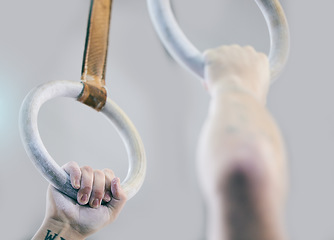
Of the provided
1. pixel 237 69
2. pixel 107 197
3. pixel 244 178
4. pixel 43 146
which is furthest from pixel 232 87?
pixel 107 197

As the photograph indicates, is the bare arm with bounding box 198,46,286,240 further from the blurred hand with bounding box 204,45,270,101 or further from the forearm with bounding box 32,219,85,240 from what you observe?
the forearm with bounding box 32,219,85,240

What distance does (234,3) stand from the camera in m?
1.60

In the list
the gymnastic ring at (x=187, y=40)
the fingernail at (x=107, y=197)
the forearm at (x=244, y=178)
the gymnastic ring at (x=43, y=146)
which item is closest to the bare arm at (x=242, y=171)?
the forearm at (x=244, y=178)

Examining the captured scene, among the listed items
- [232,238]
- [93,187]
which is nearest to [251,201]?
[232,238]

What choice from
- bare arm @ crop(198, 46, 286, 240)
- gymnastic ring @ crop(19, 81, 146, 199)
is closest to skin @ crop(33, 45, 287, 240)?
bare arm @ crop(198, 46, 286, 240)

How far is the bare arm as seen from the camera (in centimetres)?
34

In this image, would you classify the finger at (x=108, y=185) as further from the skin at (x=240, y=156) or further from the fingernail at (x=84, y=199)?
the skin at (x=240, y=156)

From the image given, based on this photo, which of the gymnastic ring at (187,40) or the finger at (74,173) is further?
the finger at (74,173)

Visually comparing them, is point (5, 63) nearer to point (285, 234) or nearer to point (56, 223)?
point (56, 223)

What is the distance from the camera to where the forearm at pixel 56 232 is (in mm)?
894

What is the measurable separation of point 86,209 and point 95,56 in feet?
1.16

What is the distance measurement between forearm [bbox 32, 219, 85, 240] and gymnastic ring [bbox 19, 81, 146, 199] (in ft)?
0.36

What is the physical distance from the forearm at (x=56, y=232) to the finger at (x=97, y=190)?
84 millimetres

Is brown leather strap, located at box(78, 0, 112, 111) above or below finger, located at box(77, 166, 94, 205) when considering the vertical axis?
above
